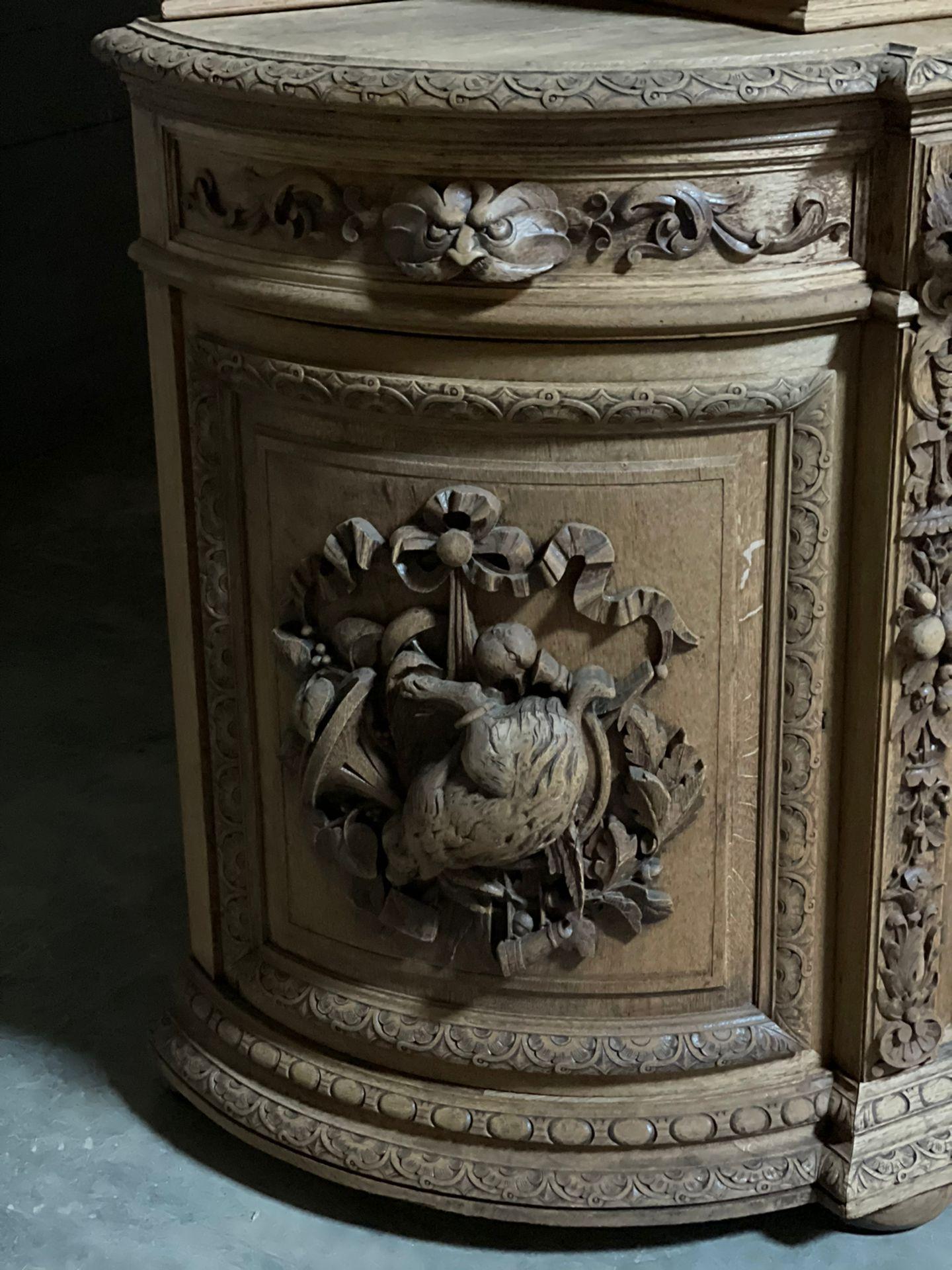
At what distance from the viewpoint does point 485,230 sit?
1.43 meters

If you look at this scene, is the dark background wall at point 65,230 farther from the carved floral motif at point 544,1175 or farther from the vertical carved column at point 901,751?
the vertical carved column at point 901,751

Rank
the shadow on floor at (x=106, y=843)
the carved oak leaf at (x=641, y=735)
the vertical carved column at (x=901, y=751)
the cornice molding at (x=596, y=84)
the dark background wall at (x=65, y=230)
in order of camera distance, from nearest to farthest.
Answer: the cornice molding at (x=596, y=84), the vertical carved column at (x=901, y=751), the carved oak leaf at (x=641, y=735), the shadow on floor at (x=106, y=843), the dark background wall at (x=65, y=230)

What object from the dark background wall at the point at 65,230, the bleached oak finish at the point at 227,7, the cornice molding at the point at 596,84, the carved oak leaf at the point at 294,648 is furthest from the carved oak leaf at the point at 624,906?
the dark background wall at the point at 65,230

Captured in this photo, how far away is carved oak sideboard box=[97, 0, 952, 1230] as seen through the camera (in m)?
1.45

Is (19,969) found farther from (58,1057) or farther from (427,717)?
(427,717)

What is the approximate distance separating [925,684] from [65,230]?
10.3 ft

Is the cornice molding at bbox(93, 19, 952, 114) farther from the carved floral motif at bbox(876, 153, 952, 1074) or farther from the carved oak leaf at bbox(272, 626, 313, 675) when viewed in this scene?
the carved oak leaf at bbox(272, 626, 313, 675)

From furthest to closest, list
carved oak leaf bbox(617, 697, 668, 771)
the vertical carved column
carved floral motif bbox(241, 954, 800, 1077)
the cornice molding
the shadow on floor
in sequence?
the shadow on floor
carved floral motif bbox(241, 954, 800, 1077)
carved oak leaf bbox(617, 697, 668, 771)
the vertical carved column
the cornice molding

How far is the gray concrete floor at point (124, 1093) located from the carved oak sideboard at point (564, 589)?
2.6 inches

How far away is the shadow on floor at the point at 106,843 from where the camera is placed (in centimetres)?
186

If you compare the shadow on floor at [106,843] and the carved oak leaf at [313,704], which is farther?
the shadow on floor at [106,843]

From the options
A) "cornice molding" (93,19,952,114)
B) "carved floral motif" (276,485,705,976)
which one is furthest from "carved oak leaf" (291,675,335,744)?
"cornice molding" (93,19,952,114)

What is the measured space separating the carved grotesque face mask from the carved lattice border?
11 cm

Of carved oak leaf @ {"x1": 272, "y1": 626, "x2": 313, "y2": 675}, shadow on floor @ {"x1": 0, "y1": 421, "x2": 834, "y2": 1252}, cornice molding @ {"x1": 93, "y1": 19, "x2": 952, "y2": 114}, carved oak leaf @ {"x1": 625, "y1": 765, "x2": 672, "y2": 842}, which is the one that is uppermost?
cornice molding @ {"x1": 93, "y1": 19, "x2": 952, "y2": 114}
